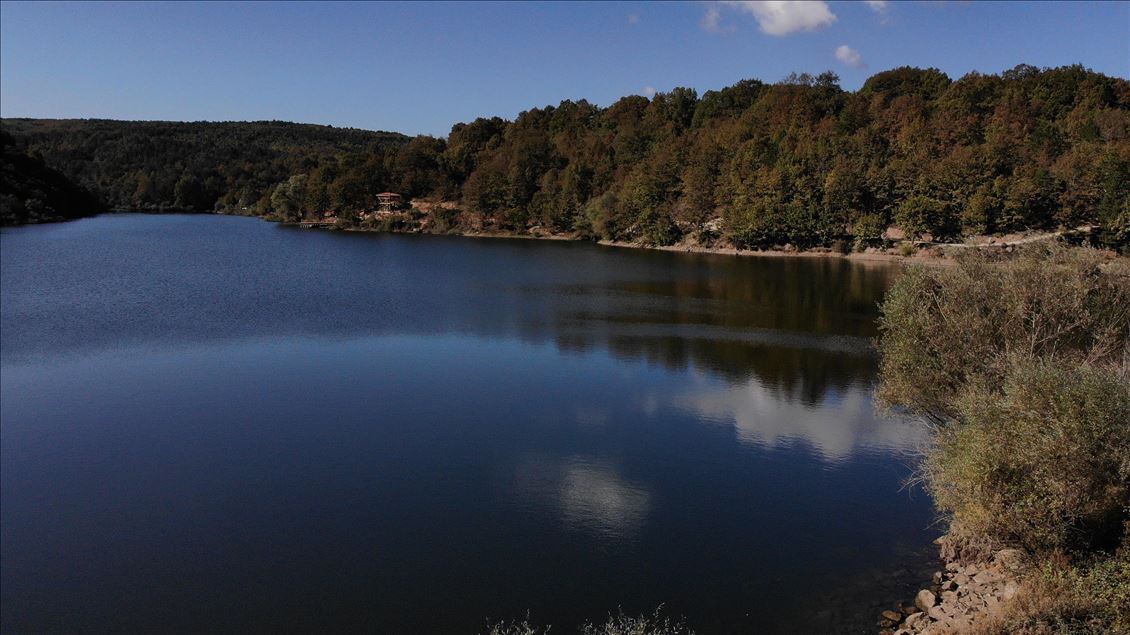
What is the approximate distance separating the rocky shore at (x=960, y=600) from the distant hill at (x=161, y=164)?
12303 centimetres

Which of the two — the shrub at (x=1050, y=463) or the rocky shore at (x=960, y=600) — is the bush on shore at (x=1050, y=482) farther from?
the rocky shore at (x=960, y=600)

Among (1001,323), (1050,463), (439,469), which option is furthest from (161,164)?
(1050,463)

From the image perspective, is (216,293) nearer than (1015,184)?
Yes

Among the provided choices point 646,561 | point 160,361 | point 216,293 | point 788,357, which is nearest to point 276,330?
point 160,361

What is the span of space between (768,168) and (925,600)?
2607 inches

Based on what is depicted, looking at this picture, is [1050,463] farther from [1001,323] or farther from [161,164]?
[161,164]

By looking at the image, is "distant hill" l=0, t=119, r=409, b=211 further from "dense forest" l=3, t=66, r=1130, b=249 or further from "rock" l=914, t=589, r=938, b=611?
"rock" l=914, t=589, r=938, b=611

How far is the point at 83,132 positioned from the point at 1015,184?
16329 centimetres

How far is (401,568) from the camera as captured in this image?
1297 cm

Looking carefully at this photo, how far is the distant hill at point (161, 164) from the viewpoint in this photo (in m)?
134

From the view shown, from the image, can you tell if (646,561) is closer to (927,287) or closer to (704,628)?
(704,628)

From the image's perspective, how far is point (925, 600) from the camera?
38.4ft

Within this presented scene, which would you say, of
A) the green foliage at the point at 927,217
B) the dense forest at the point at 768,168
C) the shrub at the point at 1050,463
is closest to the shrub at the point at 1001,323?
the shrub at the point at 1050,463

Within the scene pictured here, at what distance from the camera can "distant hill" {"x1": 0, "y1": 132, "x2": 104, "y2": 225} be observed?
9075cm
